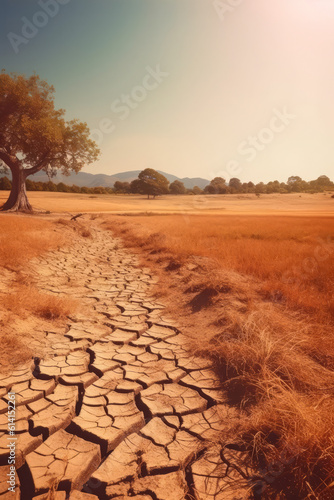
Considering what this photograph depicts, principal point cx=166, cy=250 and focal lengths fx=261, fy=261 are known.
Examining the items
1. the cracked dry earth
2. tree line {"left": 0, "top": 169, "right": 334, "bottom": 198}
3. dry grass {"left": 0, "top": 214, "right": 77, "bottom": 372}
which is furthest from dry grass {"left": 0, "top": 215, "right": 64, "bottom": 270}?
tree line {"left": 0, "top": 169, "right": 334, "bottom": 198}

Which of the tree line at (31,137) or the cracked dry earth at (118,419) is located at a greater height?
the tree line at (31,137)

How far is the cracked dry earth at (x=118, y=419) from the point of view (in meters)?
1.70

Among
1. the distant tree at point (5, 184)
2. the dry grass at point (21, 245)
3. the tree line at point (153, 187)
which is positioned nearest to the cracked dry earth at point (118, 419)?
the dry grass at point (21, 245)

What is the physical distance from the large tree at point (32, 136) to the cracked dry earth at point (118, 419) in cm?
1913

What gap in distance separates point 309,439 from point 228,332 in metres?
1.84

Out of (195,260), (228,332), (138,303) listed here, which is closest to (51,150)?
(195,260)

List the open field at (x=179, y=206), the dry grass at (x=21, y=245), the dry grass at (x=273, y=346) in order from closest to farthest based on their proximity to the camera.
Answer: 1. the dry grass at (x=273, y=346)
2. the dry grass at (x=21, y=245)
3. the open field at (x=179, y=206)

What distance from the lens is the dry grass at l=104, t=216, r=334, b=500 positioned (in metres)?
1.68

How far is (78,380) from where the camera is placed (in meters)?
2.74

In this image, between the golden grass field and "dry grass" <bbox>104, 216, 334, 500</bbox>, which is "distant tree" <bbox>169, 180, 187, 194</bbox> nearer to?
the golden grass field

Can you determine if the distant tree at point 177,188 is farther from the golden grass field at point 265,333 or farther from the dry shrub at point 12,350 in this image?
the dry shrub at point 12,350

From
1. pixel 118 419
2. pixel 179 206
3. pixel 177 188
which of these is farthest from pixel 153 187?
pixel 118 419

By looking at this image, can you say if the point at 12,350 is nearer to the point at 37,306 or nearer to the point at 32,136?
the point at 37,306

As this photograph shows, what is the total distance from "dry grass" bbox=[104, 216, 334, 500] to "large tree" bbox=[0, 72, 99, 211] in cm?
1719
